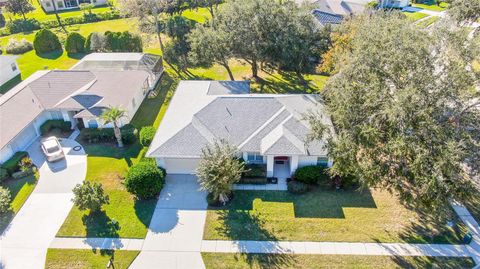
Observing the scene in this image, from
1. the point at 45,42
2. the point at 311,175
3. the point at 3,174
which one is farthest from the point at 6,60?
the point at 311,175

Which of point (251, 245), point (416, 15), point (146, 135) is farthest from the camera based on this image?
point (416, 15)

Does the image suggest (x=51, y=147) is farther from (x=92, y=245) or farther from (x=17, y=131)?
(x=92, y=245)

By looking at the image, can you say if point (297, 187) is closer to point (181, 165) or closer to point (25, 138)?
point (181, 165)

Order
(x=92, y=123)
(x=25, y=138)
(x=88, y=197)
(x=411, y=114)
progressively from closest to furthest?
(x=411, y=114) < (x=88, y=197) < (x=25, y=138) < (x=92, y=123)

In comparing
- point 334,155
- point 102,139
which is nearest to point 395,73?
point 334,155

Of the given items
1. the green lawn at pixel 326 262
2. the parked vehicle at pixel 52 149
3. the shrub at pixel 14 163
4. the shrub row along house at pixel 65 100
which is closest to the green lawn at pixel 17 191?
the shrub at pixel 14 163

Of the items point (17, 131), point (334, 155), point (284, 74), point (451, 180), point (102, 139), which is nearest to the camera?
point (451, 180)

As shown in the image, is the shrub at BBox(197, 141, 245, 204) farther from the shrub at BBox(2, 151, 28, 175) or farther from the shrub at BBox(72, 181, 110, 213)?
the shrub at BBox(2, 151, 28, 175)

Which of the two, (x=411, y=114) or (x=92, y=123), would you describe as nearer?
(x=411, y=114)
